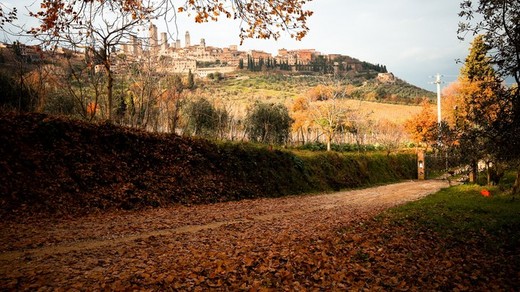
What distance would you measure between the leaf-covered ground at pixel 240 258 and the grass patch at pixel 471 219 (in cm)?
54

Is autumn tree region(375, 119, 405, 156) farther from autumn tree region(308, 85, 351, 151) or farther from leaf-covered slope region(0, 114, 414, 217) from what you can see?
leaf-covered slope region(0, 114, 414, 217)

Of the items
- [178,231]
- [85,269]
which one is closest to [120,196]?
[178,231]

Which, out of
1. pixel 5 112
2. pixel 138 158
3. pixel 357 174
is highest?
pixel 5 112

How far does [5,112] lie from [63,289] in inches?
433

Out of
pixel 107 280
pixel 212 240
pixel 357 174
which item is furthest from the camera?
pixel 357 174

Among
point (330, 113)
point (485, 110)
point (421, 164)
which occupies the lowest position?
point (421, 164)

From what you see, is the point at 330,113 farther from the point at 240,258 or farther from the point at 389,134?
the point at 240,258

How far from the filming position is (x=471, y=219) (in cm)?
955

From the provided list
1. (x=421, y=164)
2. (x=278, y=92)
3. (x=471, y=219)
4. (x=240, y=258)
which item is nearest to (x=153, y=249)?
(x=240, y=258)

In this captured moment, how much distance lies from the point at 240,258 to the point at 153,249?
204 cm

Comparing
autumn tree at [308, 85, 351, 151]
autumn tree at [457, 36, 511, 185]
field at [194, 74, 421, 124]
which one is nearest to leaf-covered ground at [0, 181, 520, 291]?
autumn tree at [457, 36, 511, 185]

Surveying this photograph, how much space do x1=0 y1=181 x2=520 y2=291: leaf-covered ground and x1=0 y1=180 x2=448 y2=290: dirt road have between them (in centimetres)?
2

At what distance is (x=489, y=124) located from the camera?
1009cm

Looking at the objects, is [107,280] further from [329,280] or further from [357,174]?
[357,174]
